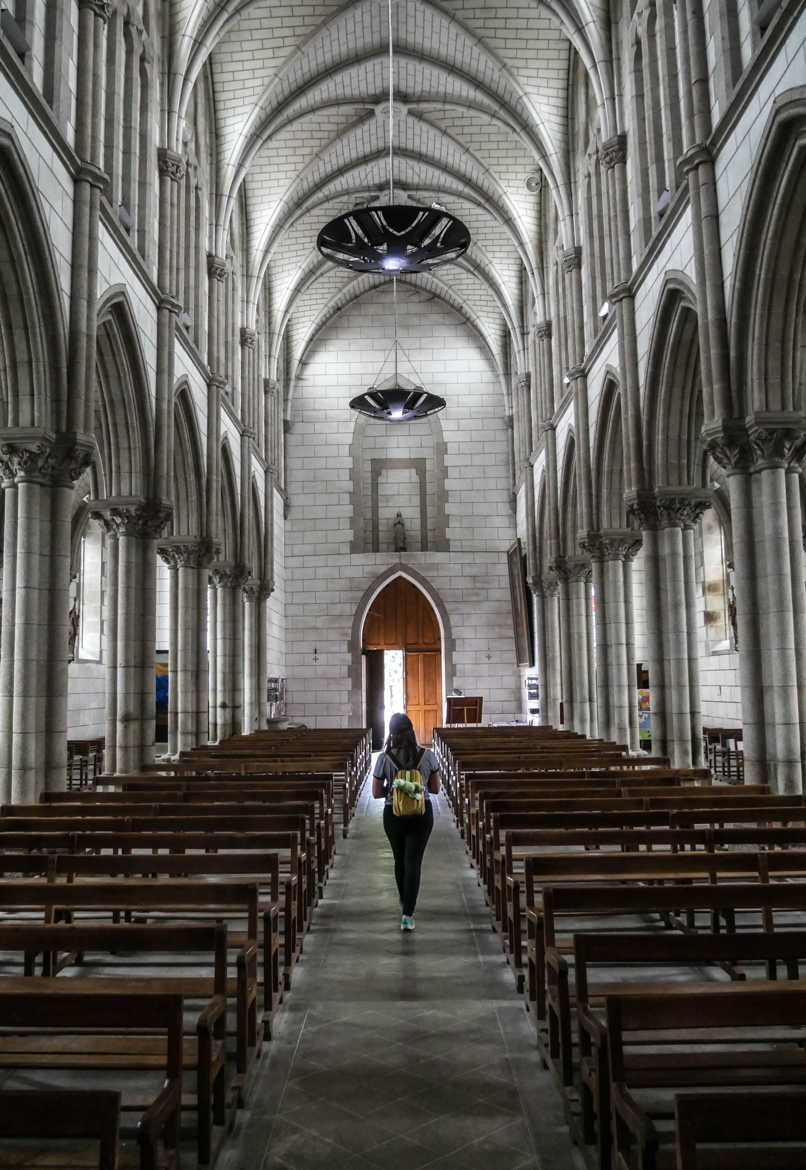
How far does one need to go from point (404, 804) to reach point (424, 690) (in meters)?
22.3

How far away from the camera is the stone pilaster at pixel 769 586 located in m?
9.66

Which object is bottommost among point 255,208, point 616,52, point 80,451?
point 80,451

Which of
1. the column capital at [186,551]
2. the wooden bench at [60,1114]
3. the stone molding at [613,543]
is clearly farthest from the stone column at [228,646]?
the wooden bench at [60,1114]

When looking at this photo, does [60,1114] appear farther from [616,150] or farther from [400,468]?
[400,468]

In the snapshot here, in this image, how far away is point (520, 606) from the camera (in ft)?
85.6

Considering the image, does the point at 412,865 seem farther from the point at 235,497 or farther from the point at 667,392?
the point at 235,497

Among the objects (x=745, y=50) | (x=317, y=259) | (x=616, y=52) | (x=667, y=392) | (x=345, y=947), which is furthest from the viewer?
(x=317, y=259)

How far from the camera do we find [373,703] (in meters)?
28.9

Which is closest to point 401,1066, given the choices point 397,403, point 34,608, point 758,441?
point 34,608

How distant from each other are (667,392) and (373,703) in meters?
17.4

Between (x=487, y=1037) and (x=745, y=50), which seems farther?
(x=745, y=50)

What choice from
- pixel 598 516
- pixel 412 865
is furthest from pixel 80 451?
pixel 598 516

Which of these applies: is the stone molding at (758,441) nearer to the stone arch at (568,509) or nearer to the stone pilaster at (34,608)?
the stone pilaster at (34,608)

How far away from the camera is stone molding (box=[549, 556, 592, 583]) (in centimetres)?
2178
